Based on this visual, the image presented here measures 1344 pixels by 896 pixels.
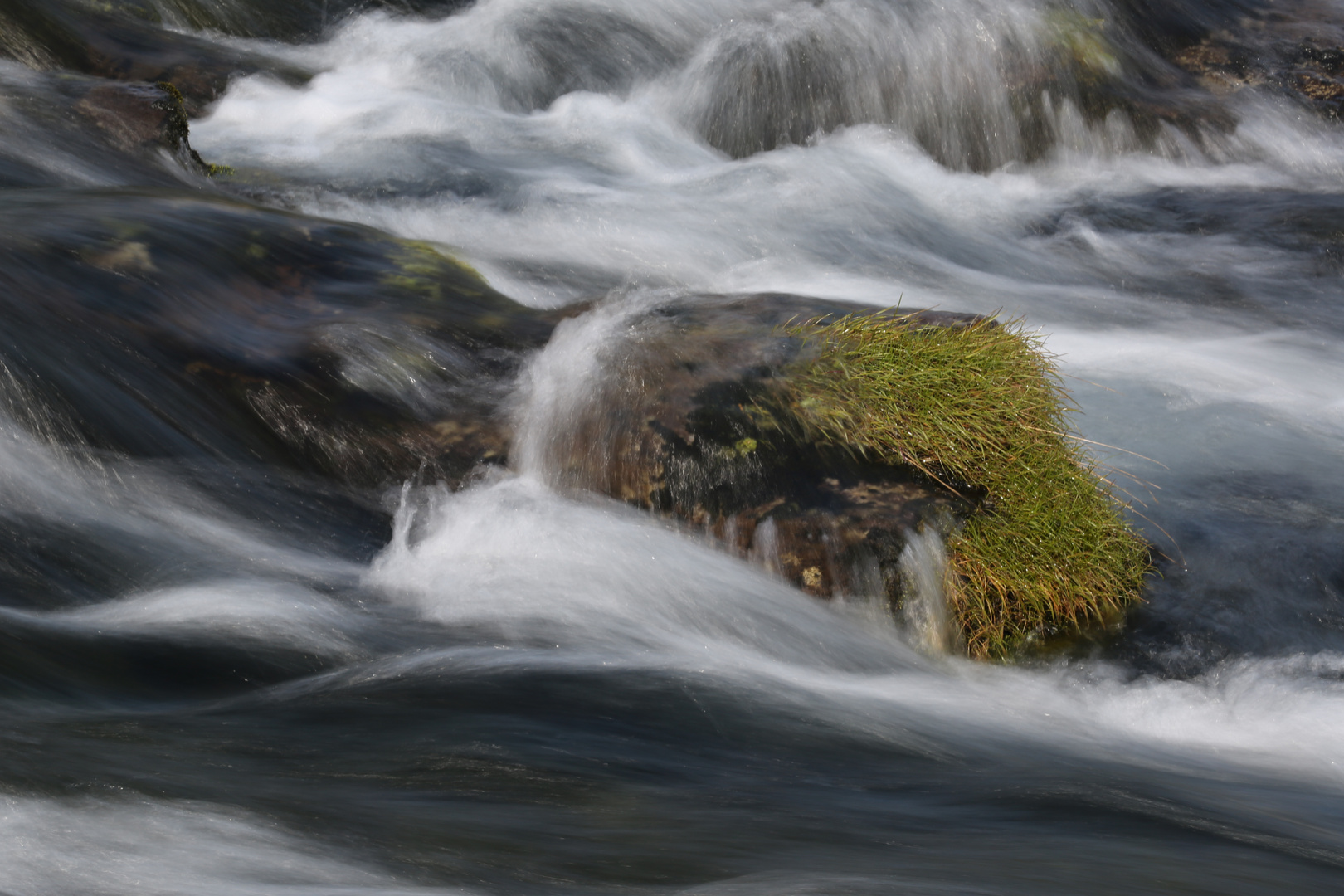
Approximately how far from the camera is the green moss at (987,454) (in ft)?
14.7

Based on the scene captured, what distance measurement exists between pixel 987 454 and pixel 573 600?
1.69 meters

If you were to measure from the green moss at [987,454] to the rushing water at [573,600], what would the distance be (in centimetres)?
17

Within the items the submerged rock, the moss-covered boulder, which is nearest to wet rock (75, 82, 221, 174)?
the submerged rock

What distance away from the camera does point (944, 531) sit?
4500mm

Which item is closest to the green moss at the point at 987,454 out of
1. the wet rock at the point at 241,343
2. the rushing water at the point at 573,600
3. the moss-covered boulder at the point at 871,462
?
the moss-covered boulder at the point at 871,462

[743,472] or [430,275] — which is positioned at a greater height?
[430,275]

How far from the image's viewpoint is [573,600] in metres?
4.12

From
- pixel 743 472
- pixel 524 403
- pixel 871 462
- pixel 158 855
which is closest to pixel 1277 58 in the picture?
pixel 871 462

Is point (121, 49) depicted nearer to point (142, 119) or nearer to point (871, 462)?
point (142, 119)

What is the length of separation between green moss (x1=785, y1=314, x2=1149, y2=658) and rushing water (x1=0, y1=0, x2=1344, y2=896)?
0.55ft

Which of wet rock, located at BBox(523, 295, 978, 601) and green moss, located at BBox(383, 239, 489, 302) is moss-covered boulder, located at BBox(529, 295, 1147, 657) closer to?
wet rock, located at BBox(523, 295, 978, 601)

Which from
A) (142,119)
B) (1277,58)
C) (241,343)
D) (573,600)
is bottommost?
(573,600)

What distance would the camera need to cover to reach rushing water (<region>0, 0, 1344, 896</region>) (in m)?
2.59

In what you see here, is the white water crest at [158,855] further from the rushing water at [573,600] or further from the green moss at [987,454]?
the green moss at [987,454]
